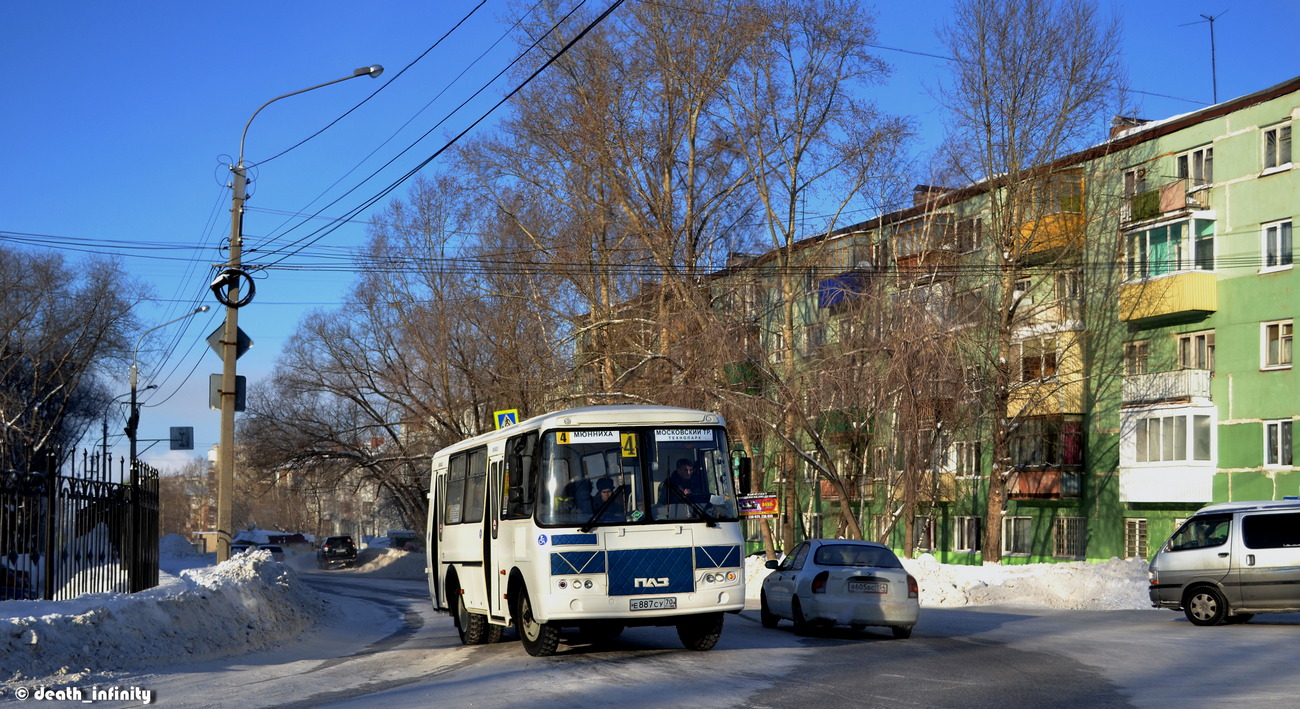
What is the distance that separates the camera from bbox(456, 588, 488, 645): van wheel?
17.5 metres

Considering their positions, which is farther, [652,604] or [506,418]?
[506,418]

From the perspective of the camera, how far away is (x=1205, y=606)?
68.4 ft

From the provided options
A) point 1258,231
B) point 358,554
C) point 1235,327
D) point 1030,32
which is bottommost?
point 358,554

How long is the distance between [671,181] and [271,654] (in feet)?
80.0

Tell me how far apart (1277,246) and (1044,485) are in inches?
461

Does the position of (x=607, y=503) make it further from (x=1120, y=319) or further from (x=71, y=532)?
(x=1120, y=319)

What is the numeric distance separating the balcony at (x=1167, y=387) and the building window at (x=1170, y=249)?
127 inches

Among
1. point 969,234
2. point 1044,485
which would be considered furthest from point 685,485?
point 1044,485

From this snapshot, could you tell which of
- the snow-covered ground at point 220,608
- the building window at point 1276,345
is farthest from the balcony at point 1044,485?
the snow-covered ground at point 220,608

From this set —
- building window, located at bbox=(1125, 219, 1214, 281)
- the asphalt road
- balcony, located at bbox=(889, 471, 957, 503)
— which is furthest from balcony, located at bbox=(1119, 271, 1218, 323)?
the asphalt road

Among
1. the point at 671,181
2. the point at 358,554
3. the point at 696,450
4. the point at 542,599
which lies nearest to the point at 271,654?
the point at 542,599

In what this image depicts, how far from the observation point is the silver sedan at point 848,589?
17.9 metres

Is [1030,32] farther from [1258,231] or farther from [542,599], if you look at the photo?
[542,599]

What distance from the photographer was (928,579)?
3075 centimetres
